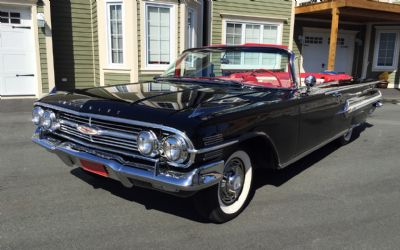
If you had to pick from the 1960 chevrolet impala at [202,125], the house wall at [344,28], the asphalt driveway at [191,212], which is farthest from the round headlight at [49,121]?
the house wall at [344,28]

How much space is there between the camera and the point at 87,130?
3164mm

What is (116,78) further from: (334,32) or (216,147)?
(216,147)

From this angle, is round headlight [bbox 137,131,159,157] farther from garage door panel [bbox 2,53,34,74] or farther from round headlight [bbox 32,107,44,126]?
garage door panel [bbox 2,53,34,74]

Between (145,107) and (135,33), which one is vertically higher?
(135,33)

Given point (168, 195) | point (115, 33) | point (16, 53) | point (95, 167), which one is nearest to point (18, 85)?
point (16, 53)

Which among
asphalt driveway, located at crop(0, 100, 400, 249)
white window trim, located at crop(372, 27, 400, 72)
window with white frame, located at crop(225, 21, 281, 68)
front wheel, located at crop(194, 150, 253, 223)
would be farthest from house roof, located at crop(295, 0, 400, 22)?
front wheel, located at crop(194, 150, 253, 223)

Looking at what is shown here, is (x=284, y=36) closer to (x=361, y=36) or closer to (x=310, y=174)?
(x=361, y=36)

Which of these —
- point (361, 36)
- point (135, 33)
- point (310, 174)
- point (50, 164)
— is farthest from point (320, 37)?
point (50, 164)

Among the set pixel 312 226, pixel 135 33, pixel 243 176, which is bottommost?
pixel 312 226

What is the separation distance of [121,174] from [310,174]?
2715 millimetres

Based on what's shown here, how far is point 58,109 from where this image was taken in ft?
11.3

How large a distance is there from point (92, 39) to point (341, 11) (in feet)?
28.9

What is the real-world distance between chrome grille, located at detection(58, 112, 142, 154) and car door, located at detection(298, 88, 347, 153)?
194cm

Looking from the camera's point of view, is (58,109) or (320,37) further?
(320,37)
